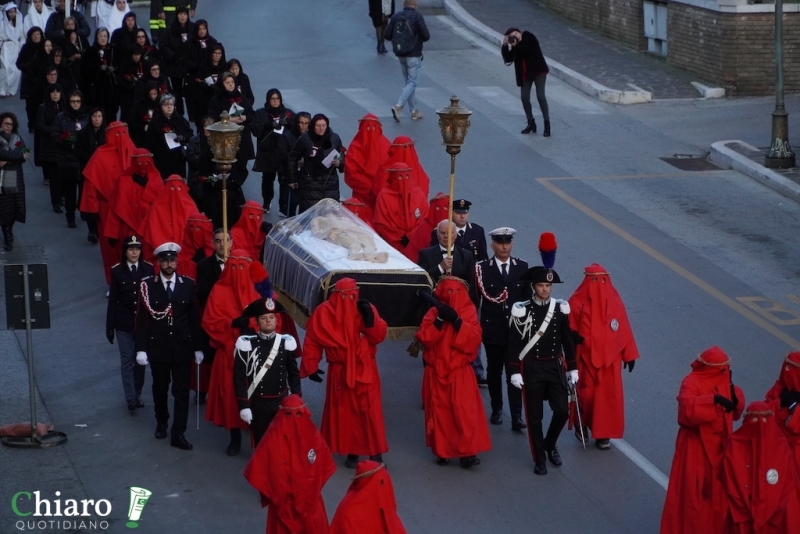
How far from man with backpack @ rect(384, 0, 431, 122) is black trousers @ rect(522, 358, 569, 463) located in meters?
12.3

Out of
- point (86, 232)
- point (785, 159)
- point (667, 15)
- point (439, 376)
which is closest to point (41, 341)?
point (86, 232)

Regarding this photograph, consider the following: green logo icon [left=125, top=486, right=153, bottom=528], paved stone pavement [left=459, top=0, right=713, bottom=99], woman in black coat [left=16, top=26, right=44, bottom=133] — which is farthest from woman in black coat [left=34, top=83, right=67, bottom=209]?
paved stone pavement [left=459, top=0, right=713, bottom=99]

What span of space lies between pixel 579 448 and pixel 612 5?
63.0ft

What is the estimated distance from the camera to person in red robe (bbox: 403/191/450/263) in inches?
566

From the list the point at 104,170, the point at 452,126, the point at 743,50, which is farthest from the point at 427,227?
the point at 743,50

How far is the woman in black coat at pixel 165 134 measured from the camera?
57.4ft

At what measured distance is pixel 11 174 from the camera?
17141 millimetres

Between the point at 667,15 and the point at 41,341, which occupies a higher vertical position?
the point at 667,15

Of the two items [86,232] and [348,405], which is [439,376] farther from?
[86,232]

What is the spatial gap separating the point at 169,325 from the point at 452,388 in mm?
2544

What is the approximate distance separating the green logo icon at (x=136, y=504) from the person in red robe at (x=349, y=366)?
61.2 inches

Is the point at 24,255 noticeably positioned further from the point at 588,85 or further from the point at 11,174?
the point at 588,85

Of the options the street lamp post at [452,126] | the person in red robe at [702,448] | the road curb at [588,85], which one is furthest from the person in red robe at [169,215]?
the road curb at [588,85]

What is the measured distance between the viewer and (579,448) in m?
11.9
